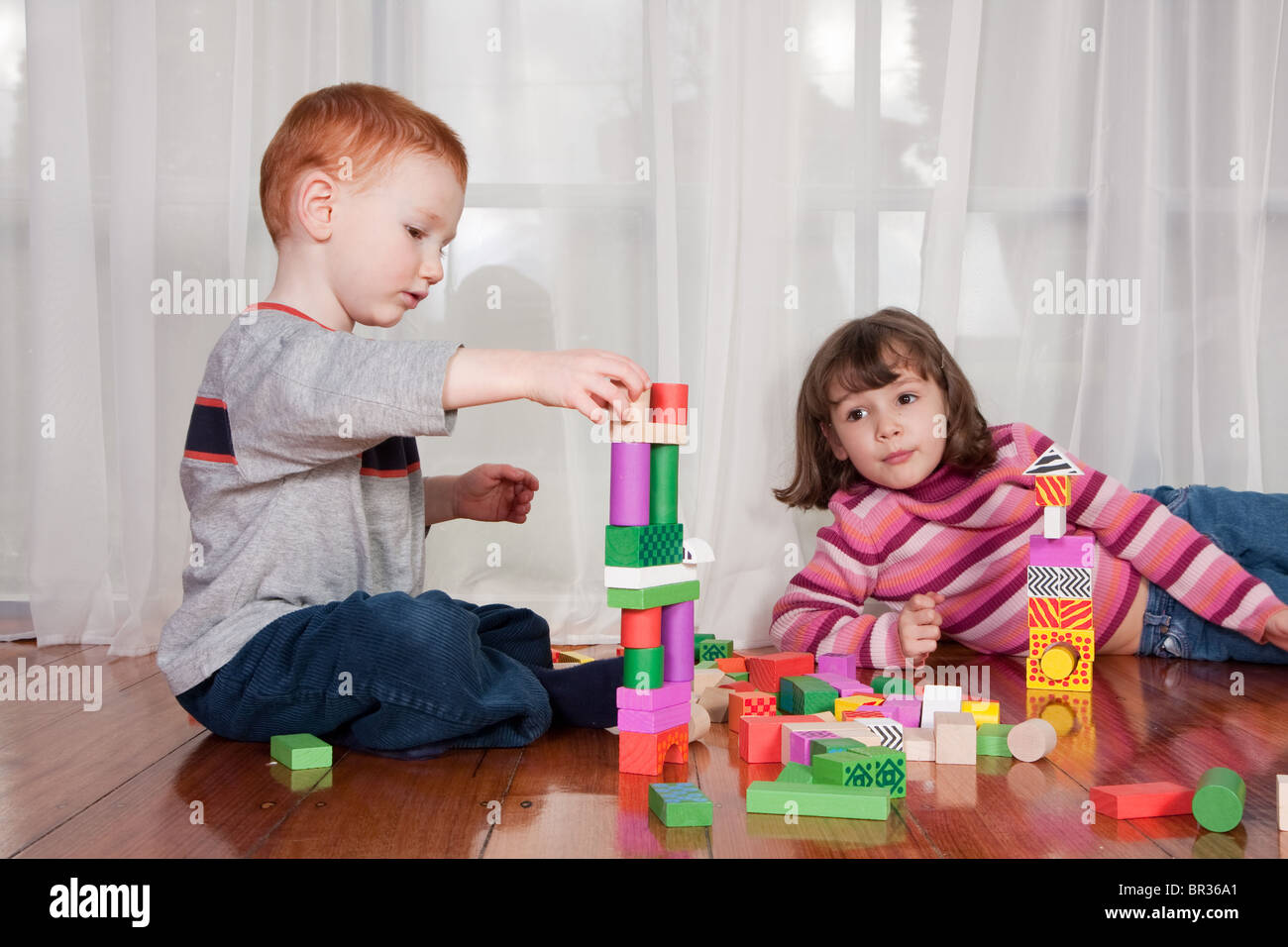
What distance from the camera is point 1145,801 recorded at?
896 mm

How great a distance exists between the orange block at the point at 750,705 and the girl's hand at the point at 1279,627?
0.80 metres

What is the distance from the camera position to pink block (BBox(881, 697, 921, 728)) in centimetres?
119

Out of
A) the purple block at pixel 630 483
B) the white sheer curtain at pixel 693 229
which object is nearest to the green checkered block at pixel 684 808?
the purple block at pixel 630 483

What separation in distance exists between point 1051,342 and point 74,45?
Result: 172 cm

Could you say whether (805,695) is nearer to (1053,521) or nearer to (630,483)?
(630,483)

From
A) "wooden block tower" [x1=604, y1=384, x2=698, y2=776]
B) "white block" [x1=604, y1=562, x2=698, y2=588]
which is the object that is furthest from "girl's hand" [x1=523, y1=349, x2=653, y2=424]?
"white block" [x1=604, y1=562, x2=698, y2=588]

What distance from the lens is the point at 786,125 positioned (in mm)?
1867

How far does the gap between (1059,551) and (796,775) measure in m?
0.59

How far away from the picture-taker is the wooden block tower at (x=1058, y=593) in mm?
1394

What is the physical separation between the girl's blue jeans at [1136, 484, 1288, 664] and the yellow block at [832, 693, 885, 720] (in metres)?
0.68

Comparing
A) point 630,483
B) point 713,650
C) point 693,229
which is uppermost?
point 693,229

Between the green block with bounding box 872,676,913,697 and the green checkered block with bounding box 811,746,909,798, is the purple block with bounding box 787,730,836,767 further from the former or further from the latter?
the green block with bounding box 872,676,913,697

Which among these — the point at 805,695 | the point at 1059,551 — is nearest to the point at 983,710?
the point at 805,695

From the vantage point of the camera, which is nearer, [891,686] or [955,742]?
[955,742]
